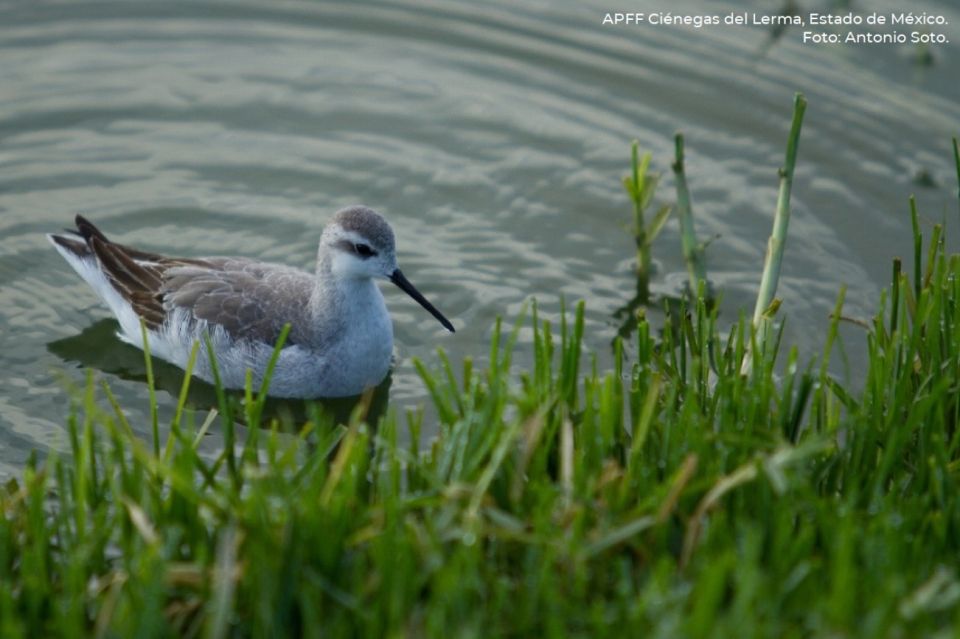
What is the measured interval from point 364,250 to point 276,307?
90 centimetres

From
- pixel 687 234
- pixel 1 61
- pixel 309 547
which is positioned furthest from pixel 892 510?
pixel 1 61

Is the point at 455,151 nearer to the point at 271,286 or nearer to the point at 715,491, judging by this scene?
the point at 271,286

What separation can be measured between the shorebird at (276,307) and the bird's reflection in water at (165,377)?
8 cm

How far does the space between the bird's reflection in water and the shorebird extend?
0.08 metres

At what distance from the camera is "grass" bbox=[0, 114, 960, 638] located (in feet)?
14.2

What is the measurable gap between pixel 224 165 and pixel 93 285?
1.93 metres

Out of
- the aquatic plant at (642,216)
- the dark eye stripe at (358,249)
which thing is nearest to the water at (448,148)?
the aquatic plant at (642,216)

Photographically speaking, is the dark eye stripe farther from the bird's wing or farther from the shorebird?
the bird's wing

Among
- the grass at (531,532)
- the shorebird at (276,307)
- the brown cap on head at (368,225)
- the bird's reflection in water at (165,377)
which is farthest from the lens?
the bird's reflection in water at (165,377)

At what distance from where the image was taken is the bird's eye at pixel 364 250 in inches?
339

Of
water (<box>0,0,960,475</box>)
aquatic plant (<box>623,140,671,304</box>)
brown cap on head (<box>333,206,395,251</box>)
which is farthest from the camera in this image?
water (<box>0,0,960,475</box>)

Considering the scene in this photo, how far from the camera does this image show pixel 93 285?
9695 mm

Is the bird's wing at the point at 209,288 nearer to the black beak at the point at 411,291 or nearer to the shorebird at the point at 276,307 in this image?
the shorebird at the point at 276,307

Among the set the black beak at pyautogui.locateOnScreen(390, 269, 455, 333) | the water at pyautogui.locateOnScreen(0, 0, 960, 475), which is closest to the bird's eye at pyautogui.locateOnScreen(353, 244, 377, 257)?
the black beak at pyautogui.locateOnScreen(390, 269, 455, 333)
